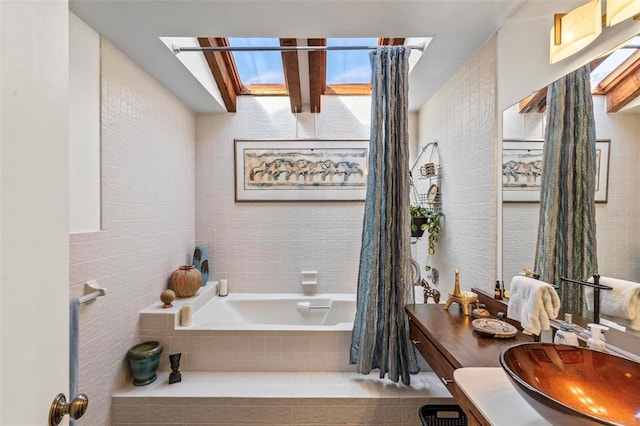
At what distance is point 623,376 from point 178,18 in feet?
7.78

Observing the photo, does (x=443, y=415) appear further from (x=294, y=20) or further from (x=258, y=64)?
(x=258, y=64)

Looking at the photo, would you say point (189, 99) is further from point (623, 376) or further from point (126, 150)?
point (623, 376)

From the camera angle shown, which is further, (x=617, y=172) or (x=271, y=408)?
(x=271, y=408)

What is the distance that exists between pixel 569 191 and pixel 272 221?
7.79 feet

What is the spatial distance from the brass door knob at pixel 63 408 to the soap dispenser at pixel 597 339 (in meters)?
1.49

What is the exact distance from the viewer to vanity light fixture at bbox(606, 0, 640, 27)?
1.01 m

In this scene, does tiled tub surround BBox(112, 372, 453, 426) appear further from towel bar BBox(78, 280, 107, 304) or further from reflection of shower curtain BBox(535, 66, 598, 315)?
reflection of shower curtain BBox(535, 66, 598, 315)

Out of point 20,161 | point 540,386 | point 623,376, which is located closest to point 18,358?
point 20,161

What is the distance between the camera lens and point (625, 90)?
1.04 m

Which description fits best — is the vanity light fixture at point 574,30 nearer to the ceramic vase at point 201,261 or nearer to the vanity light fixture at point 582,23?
the vanity light fixture at point 582,23

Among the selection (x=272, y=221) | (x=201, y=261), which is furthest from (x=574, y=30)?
(x=201, y=261)

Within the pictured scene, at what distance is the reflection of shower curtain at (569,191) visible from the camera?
1174 mm

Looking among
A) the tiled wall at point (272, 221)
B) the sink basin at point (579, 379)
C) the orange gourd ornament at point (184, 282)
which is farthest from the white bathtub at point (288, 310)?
the sink basin at point (579, 379)

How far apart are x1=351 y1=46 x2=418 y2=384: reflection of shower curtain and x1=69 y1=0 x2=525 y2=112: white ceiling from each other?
0.28 meters
